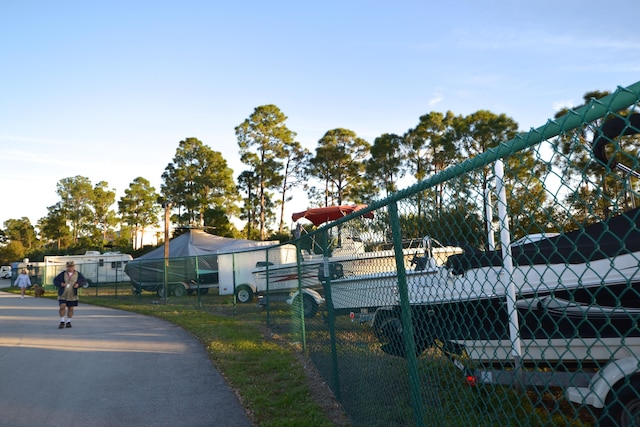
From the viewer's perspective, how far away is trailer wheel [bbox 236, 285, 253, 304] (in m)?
17.9

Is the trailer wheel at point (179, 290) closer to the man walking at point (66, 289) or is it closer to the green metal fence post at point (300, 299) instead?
the man walking at point (66, 289)

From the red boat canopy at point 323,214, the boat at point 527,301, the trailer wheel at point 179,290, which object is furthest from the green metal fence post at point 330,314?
the trailer wheel at point 179,290

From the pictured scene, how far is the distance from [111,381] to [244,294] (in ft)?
36.6

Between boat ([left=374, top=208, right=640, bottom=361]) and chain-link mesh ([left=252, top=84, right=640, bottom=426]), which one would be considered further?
boat ([left=374, top=208, right=640, bottom=361])

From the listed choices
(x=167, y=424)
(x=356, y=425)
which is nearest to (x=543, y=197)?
(x=356, y=425)

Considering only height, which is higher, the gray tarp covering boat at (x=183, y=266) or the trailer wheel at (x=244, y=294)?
the gray tarp covering boat at (x=183, y=266)

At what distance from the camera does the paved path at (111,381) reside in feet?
17.5

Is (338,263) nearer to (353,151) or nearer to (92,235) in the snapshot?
(353,151)

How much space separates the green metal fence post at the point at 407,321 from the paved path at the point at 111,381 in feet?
8.72

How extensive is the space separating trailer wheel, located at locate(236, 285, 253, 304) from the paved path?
235 inches

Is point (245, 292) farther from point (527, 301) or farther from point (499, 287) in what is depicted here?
point (527, 301)

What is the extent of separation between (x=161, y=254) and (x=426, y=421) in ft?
97.1

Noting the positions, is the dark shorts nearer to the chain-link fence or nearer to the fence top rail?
the chain-link fence

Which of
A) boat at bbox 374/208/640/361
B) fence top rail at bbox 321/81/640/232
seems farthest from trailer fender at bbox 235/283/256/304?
fence top rail at bbox 321/81/640/232
